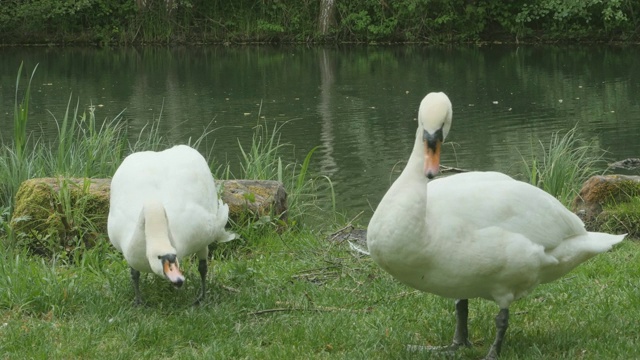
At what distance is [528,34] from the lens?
117ft

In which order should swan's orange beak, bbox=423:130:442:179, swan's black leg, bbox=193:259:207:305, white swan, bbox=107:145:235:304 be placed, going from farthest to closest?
swan's black leg, bbox=193:259:207:305
white swan, bbox=107:145:235:304
swan's orange beak, bbox=423:130:442:179

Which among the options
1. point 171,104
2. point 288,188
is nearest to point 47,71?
point 171,104

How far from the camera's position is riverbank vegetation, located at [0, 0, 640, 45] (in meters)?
34.7

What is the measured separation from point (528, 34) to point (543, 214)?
32024 mm

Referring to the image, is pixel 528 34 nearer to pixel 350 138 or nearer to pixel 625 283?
pixel 350 138

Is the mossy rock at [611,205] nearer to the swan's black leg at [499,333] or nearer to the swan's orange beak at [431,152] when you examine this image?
the swan's black leg at [499,333]

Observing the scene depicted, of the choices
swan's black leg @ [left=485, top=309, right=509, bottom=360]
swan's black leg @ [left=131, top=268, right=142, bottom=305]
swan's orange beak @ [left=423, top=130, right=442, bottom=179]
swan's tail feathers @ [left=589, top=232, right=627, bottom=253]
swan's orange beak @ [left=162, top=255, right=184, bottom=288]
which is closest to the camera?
swan's orange beak @ [left=423, top=130, right=442, bottom=179]

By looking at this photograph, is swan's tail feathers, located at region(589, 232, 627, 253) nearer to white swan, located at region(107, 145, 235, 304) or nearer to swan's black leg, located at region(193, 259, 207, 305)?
white swan, located at region(107, 145, 235, 304)

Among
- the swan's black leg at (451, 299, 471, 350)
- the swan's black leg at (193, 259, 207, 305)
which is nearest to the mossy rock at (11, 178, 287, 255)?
the swan's black leg at (193, 259, 207, 305)

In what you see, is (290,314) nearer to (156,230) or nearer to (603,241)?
(156,230)

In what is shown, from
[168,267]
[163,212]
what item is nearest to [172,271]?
[168,267]

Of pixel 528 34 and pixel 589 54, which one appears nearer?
pixel 589 54

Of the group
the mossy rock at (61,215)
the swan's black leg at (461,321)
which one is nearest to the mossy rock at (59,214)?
the mossy rock at (61,215)

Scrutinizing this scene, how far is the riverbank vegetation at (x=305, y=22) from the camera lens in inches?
1366
